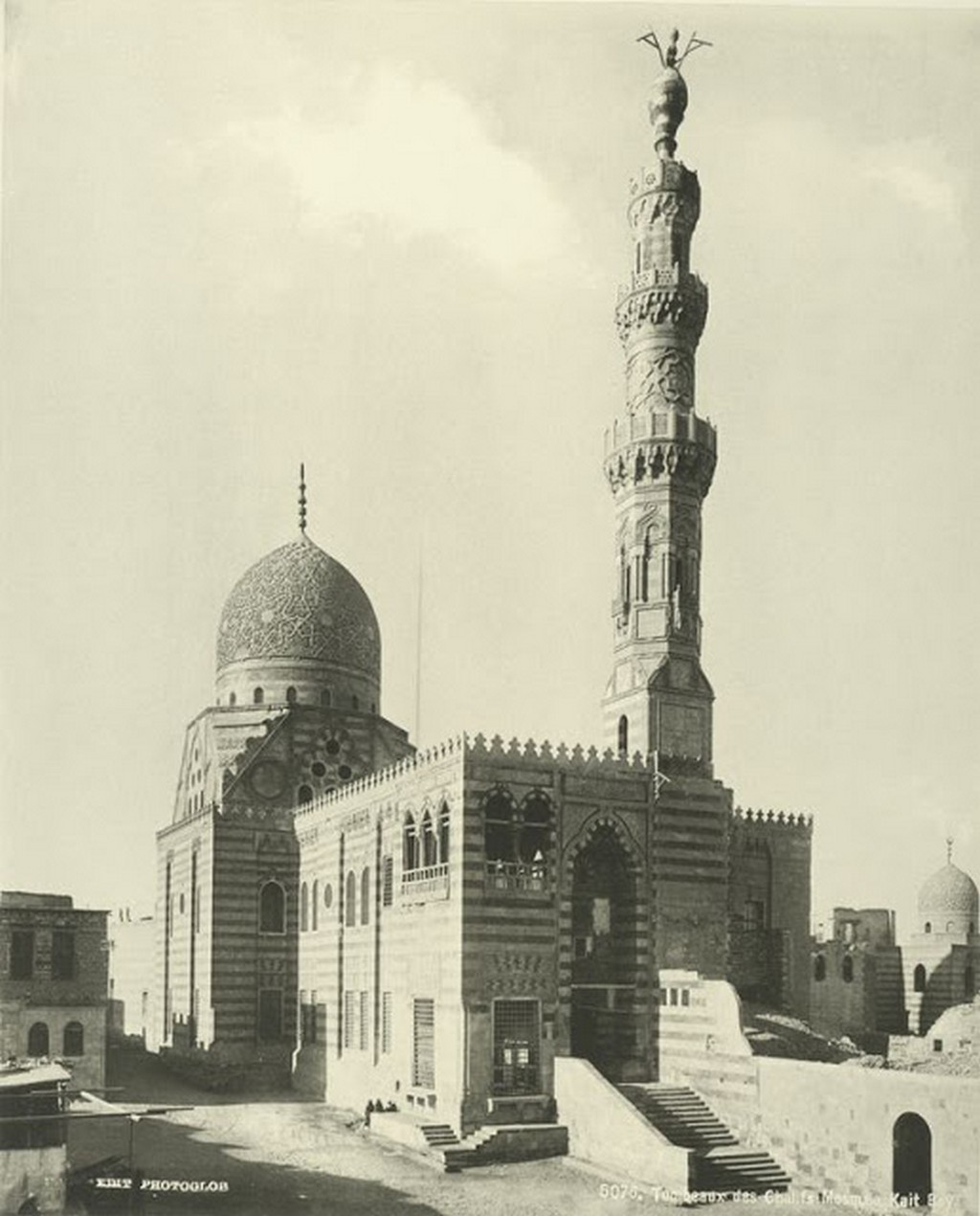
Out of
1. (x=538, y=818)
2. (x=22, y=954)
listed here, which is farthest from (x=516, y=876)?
(x=22, y=954)

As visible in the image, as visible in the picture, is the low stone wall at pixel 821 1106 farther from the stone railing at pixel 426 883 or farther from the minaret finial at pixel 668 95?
the minaret finial at pixel 668 95

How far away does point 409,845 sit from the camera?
2911cm

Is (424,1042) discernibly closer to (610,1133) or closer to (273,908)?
(610,1133)

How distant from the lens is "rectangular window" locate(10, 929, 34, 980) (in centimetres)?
3244

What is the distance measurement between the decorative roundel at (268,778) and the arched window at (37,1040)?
7800 mm

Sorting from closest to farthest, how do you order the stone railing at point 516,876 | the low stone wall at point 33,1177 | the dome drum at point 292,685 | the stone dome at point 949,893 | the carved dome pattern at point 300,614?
the low stone wall at point 33,1177 < the stone railing at point 516,876 < the dome drum at point 292,685 < the carved dome pattern at point 300,614 < the stone dome at point 949,893

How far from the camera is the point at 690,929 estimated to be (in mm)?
28250

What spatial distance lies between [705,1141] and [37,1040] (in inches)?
593

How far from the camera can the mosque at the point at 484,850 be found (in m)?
26.6

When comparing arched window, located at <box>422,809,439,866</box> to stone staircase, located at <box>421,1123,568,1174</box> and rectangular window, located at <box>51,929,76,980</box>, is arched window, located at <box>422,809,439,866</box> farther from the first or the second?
rectangular window, located at <box>51,929,76,980</box>

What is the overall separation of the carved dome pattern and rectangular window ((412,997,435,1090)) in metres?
13.0

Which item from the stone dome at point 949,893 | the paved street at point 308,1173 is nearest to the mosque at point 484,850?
the paved street at point 308,1173

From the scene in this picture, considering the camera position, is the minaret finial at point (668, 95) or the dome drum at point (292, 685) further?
the dome drum at point (292, 685)

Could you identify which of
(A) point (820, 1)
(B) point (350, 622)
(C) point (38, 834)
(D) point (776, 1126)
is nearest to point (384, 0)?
(A) point (820, 1)
